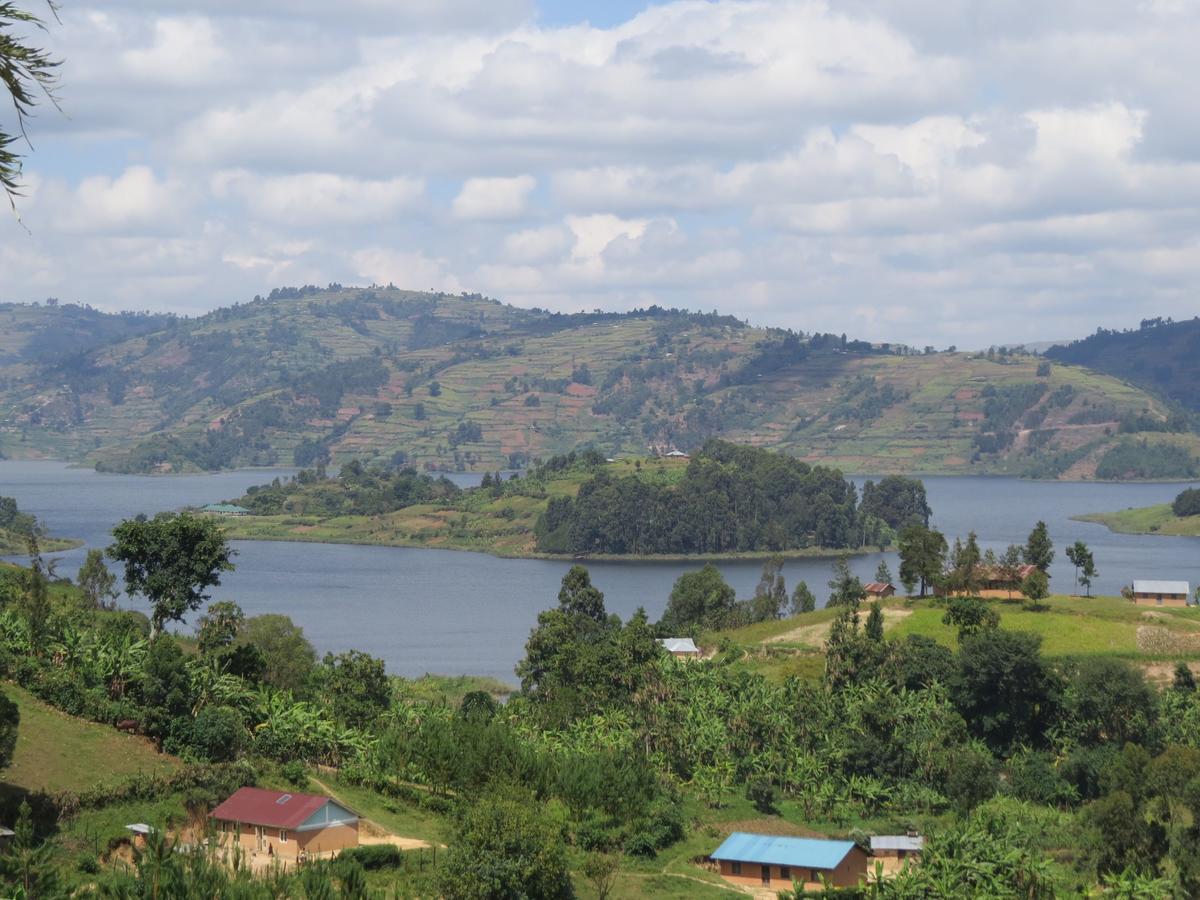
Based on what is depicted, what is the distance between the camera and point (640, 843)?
53.2 m

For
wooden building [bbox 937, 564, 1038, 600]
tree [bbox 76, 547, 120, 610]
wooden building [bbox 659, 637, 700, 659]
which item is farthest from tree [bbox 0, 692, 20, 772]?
wooden building [bbox 937, 564, 1038, 600]

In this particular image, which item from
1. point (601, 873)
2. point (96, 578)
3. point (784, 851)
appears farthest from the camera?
point (96, 578)

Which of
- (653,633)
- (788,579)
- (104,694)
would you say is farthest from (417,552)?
(104,694)

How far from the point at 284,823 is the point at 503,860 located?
7.11m

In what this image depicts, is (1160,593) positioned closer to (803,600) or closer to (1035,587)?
(1035,587)

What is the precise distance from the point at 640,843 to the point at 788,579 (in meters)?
106

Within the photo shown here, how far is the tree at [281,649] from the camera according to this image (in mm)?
72938

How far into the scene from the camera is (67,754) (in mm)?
47156

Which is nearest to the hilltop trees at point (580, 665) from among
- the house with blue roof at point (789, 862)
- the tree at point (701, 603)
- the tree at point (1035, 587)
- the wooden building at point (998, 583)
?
the tree at point (701, 603)

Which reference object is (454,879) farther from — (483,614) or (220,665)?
(483,614)

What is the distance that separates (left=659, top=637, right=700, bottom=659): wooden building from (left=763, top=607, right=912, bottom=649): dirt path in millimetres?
4568

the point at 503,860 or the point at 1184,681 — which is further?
the point at 1184,681

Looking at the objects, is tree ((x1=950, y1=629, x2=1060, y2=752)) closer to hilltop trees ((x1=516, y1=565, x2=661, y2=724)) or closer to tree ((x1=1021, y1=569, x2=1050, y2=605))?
hilltop trees ((x1=516, y1=565, x2=661, y2=724))

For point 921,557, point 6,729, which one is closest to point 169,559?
point 6,729
